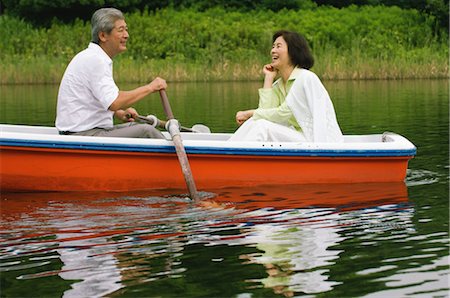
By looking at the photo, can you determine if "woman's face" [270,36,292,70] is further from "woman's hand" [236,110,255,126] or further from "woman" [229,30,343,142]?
"woman's hand" [236,110,255,126]

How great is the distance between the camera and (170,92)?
23.2 metres

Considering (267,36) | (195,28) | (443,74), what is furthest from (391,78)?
(195,28)

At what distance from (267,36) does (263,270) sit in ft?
83.3

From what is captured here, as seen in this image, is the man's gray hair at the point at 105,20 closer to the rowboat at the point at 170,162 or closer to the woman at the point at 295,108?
the rowboat at the point at 170,162

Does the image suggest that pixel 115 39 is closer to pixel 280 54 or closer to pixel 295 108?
pixel 280 54

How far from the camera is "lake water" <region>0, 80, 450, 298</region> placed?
5570 millimetres

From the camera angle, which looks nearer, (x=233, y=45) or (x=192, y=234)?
(x=192, y=234)

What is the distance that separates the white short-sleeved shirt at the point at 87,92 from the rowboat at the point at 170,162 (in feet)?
0.82

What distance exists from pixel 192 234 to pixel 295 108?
7.29ft

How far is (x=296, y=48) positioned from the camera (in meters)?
8.80

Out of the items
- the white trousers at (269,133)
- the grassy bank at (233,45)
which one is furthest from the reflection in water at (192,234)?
the grassy bank at (233,45)

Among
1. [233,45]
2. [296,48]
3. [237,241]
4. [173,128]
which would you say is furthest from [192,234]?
[233,45]

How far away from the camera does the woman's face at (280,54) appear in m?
8.80

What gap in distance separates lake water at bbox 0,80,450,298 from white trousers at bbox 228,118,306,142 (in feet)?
1.24
